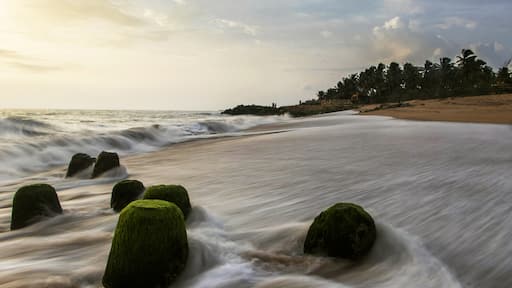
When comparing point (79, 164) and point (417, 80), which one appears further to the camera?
point (417, 80)

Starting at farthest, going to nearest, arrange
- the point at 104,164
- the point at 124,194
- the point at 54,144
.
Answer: the point at 54,144
the point at 104,164
the point at 124,194

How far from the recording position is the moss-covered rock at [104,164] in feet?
29.9

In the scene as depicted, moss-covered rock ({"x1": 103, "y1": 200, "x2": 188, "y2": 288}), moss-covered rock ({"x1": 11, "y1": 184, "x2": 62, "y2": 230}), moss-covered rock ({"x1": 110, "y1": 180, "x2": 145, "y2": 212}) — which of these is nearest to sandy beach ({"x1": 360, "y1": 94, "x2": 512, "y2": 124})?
moss-covered rock ({"x1": 110, "y1": 180, "x2": 145, "y2": 212})

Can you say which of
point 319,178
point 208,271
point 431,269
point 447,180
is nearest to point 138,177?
point 319,178

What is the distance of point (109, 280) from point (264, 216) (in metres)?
2.46

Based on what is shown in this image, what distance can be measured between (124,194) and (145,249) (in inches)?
118

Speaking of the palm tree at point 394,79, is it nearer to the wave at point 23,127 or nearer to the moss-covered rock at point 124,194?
the wave at point 23,127

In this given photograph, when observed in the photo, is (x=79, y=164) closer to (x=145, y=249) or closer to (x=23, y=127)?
(x=145, y=249)

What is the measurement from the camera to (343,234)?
12.6 ft

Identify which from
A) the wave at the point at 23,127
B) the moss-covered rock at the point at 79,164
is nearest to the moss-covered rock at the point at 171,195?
the moss-covered rock at the point at 79,164

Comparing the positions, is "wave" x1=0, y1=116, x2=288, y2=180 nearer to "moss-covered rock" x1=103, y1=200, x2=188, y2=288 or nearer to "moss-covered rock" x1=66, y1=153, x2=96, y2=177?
"moss-covered rock" x1=66, y1=153, x2=96, y2=177

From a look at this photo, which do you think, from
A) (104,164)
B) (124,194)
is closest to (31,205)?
(124,194)

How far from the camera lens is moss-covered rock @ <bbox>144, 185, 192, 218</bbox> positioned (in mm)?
4977

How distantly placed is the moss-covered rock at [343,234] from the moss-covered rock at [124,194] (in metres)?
3.24
